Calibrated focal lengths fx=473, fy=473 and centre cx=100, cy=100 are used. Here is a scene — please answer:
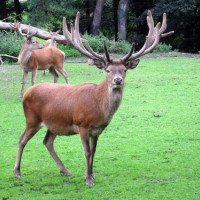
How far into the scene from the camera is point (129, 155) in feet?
24.3

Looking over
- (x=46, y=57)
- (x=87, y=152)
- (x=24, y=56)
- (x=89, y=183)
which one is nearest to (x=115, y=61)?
(x=87, y=152)

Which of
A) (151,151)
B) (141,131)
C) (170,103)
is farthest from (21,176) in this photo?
(170,103)

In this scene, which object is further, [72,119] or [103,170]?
[103,170]

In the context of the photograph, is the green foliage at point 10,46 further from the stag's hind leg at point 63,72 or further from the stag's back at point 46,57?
the stag's hind leg at point 63,72

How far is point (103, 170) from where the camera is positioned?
668cm

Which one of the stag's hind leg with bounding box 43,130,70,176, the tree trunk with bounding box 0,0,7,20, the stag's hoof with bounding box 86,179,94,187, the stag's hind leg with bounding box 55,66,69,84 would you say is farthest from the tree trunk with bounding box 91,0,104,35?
the stag's hoof with bounding box 86,179,94,187

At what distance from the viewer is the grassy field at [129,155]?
583 cm

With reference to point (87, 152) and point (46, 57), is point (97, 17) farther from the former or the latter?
point (87, 152)

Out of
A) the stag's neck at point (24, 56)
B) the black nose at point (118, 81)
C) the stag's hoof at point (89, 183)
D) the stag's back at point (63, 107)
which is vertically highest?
the black nose at point (118, 81)

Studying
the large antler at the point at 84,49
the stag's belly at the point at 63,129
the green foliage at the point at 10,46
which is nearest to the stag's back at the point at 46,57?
the green foliage at the point at 10,46

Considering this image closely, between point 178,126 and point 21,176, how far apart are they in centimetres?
389

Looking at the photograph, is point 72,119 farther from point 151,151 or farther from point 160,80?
point 160,80

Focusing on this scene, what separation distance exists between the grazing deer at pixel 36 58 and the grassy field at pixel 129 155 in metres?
1.17

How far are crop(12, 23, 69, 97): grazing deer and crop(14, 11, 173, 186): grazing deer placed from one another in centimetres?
690
